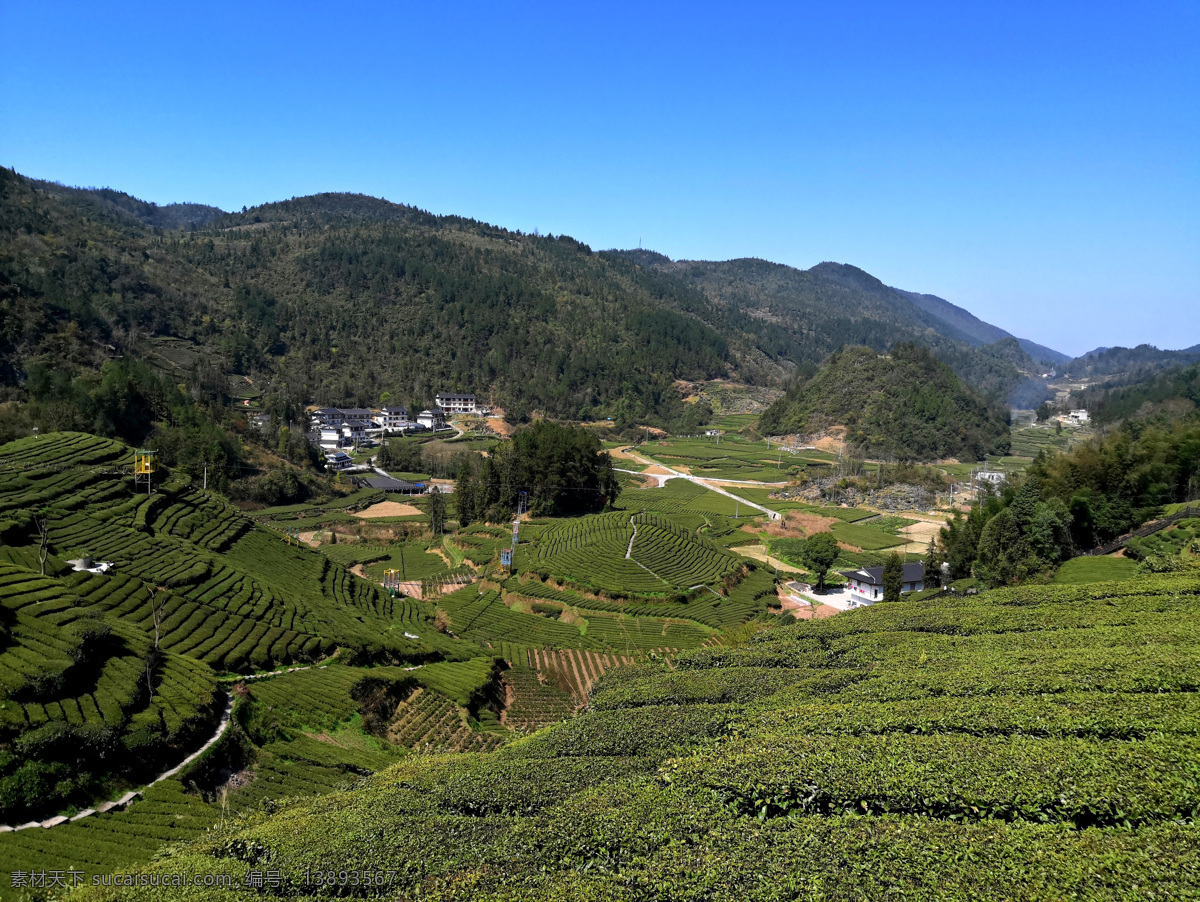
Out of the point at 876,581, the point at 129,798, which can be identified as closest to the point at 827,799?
the point at 129,798

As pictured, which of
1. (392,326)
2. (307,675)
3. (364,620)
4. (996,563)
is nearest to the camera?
(307,675)

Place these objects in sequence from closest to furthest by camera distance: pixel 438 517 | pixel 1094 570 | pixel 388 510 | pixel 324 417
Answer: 1. pixel 1094 570
2. pixel 438 517
3. pixel 388 510
4. pixel 324 417

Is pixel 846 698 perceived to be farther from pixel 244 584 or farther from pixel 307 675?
pixel 244 584

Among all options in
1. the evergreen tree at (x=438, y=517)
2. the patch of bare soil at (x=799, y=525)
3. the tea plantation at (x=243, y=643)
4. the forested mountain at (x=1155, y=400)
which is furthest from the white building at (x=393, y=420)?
the forested mountain at (x=1155, y=400)

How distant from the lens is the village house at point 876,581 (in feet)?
168

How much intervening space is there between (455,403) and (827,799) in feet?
458

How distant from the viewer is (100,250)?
137625 mm

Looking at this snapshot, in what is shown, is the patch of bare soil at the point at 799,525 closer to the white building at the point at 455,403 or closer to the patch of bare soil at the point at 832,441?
the patch of bare soil at the point at 832,441

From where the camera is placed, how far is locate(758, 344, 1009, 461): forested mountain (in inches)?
4665

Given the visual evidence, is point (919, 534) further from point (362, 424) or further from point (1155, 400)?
point (362, 424)

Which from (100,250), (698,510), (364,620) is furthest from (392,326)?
(364,620)

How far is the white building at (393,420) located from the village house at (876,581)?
94.6 meters

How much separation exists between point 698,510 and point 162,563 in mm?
58326

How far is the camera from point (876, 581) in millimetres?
51906
